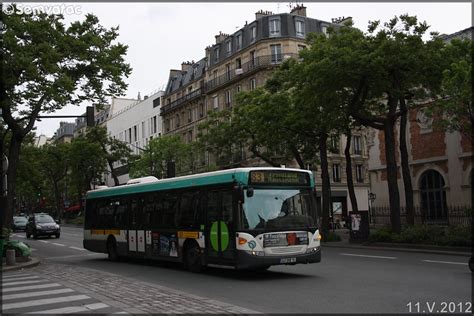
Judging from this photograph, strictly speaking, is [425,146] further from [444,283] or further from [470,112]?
[444,283]

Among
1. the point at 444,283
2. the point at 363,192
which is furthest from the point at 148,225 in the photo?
A: the point at 363,192

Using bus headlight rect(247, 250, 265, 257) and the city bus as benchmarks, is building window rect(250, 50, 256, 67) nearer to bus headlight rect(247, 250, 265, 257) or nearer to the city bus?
the city bus

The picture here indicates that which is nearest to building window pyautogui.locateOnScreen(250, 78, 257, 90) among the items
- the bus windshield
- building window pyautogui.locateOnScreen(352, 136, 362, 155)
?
building window pyautogui.locateOnScreen(352, 136, 362, 155)

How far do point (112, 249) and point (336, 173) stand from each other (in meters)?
41.6

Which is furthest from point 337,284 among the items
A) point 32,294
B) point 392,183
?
point 392,183

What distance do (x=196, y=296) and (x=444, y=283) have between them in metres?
5.49

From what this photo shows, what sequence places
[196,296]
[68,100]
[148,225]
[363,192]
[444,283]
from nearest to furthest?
[196,296] < [444,283] < [148,225] < [68,100] < [363,192]

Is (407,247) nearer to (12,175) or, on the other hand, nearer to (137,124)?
(12,175)

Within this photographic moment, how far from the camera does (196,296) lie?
1102cm

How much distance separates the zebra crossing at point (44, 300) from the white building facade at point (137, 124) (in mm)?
60590

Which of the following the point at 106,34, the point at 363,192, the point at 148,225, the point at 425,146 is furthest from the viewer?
the point at 363,192

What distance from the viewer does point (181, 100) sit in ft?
235

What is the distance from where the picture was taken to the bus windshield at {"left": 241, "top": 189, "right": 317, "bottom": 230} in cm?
1378

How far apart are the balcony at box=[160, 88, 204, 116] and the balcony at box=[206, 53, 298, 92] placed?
2342 mm
